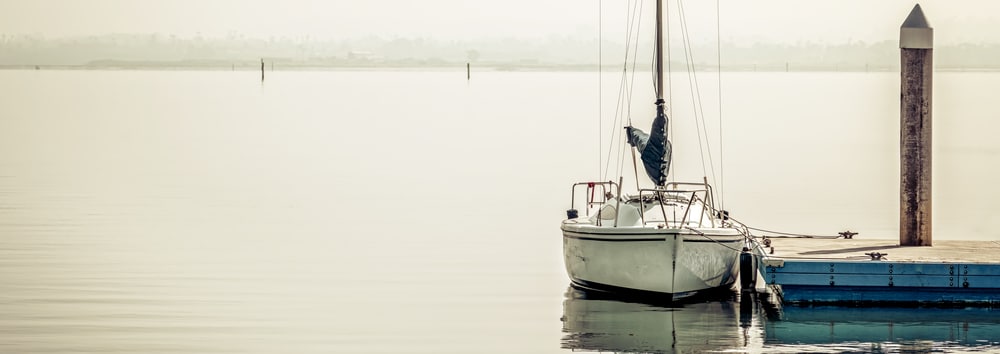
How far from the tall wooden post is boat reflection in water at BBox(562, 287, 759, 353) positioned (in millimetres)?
3913

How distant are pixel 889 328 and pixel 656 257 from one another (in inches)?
173

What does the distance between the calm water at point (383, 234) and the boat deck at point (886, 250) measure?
1.12 metres

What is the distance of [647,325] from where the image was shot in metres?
27.4

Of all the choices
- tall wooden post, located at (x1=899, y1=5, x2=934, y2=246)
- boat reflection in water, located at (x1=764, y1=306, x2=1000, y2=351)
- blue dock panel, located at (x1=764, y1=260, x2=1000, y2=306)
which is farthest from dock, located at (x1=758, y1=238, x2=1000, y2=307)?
tall wooden post, located at (x1=899, y1=5, x2=934, y2=246)

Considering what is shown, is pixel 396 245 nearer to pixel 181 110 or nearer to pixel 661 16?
pixel 661 16

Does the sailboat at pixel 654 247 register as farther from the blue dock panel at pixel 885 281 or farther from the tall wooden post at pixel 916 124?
the tall wooden post at pixel 916 124

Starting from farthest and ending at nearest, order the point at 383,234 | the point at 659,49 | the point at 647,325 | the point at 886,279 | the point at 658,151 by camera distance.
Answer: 1. the point at 383,234
2. the point at 659,49
3. the point at 658,151
4. the point at 886,279
5. the point at 647,325

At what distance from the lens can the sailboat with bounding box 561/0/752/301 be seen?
28.8 metres

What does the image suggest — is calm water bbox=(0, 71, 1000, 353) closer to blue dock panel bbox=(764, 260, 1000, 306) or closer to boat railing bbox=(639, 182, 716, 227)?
blue dock panel bbox=(764, 260, 1000, 306)

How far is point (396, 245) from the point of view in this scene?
3950cm

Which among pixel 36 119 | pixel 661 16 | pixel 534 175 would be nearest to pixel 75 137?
pixel 36 119

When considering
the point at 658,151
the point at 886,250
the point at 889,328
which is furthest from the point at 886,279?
the point at 658,151

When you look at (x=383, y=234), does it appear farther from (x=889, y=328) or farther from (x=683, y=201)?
(x=889, y=328)

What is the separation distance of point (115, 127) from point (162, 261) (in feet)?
252
